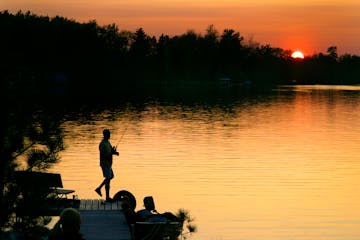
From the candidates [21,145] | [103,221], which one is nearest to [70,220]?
[21,145]

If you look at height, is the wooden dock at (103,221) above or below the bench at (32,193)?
below

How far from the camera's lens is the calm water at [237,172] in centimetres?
2566

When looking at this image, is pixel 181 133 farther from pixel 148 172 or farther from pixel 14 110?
pixel 14 110

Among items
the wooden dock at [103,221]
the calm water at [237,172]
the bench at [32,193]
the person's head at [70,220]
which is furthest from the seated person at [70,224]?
the calm water at [237,172]

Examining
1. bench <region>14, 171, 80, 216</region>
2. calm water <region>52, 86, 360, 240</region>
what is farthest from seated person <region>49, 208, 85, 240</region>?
calm water <region>52, 86, 360, 240</region>

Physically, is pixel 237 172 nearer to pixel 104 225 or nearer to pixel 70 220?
pixel 104 225

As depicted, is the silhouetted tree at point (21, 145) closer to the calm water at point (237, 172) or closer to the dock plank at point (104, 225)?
the dock plank at point (104, 225)

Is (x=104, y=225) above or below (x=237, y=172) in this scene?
above

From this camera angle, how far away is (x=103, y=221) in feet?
63.7

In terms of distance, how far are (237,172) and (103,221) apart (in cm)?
1789

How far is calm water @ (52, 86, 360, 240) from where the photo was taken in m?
25.7

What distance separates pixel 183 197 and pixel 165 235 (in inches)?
402

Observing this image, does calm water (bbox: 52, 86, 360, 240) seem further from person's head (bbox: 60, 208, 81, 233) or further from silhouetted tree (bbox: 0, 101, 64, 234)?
person's head (bbox: 60, 208, 81, 233)

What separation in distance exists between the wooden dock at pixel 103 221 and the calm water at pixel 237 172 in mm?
3134
